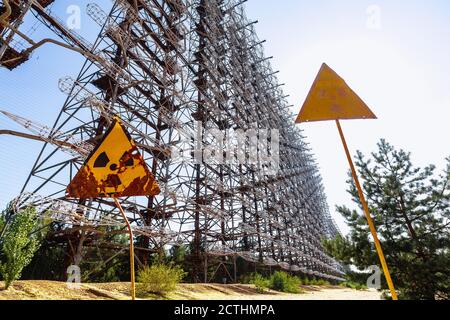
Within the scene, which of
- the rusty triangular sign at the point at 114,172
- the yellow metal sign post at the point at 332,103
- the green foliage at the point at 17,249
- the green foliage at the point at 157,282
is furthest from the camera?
the green foliage at the point at 157,282

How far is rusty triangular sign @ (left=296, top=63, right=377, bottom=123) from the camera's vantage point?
2.65 meters

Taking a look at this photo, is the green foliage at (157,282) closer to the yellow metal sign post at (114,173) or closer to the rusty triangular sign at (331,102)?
the yellow metal sign post at (114,173)

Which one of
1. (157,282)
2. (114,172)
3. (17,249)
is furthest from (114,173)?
(157,282)

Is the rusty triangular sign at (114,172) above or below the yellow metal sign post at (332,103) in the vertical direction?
below

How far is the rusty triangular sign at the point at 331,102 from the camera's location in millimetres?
2654

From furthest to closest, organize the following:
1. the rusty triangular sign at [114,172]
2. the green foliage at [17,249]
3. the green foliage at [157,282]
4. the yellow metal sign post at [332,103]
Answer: the green foliage at [157,282] < the green foliage at [17,249] < the rusty triangular sign at [114,172] < the yellow metal sign post at [332,103]

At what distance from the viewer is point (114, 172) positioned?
2914mm

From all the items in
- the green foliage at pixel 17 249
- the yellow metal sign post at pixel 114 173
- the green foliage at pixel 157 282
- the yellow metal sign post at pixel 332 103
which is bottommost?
the green foliage at pixel 157 282

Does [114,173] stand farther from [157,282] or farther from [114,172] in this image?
[157,282]

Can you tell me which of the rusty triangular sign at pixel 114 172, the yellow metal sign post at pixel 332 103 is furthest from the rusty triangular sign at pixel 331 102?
the rusty triangular sign at pixel 114 172

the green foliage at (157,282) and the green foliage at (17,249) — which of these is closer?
the green foliage at (17,249)

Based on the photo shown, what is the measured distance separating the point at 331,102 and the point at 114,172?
237 centimetres

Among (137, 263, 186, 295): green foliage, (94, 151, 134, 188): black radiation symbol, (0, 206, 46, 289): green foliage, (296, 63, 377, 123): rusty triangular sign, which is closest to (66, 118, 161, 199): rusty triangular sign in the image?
(94, 151, 134, 188): black radiation symbol
